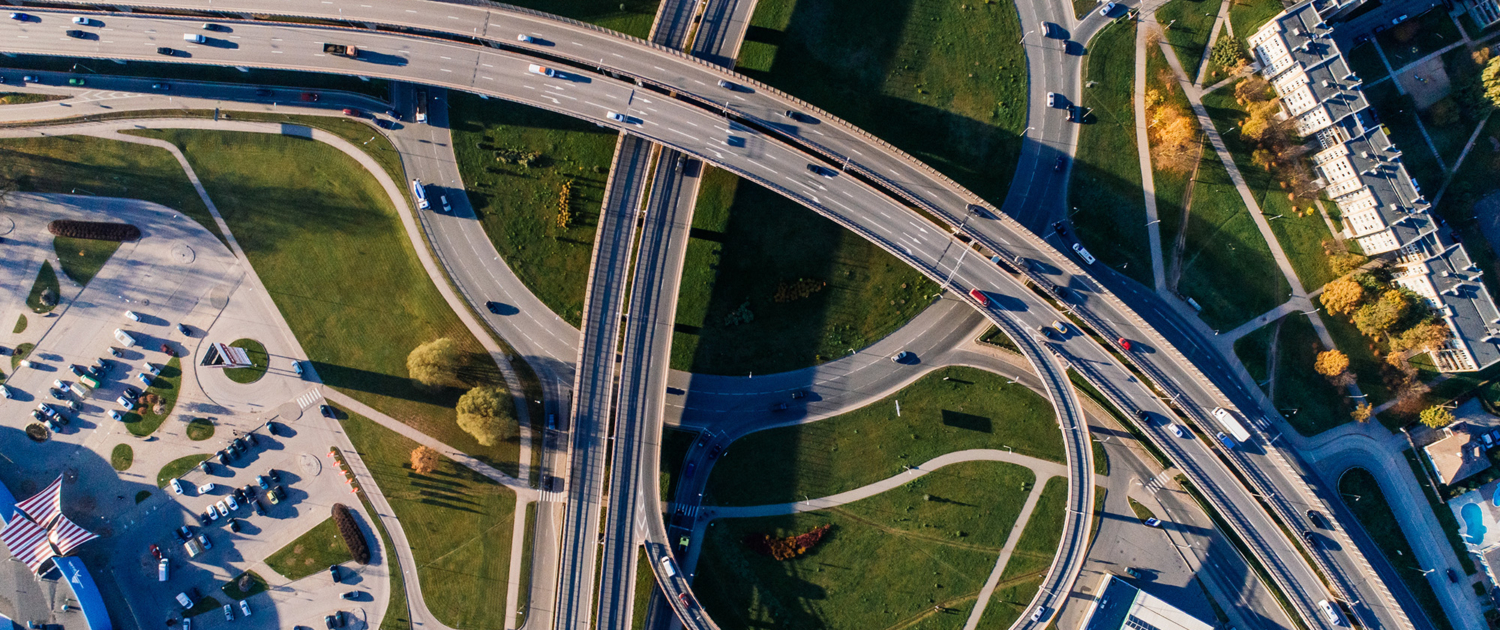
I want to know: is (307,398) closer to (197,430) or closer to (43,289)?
(197,430)

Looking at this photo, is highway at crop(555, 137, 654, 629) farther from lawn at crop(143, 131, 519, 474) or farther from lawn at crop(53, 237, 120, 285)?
lawn at crop(53, 237, 120, 285)

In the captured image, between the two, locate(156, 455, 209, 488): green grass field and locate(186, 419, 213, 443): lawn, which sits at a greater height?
locate(186, 419, 213, 443): lawn

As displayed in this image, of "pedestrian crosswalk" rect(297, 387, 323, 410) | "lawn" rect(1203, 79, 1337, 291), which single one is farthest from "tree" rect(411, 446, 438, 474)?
"lawn" rect(1203, 79, 1337, 291)

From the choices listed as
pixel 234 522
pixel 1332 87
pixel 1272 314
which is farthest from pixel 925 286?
pixel 234 522

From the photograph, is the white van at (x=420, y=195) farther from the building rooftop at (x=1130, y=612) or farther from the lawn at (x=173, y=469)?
the building rooftop at (x=1130, y=612)

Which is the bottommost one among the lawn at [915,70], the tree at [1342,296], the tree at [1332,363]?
the tree at [1332,363]

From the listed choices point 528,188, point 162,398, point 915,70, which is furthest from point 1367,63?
point 162,398

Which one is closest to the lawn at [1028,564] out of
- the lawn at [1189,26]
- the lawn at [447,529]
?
the lawn at [1189,26]
